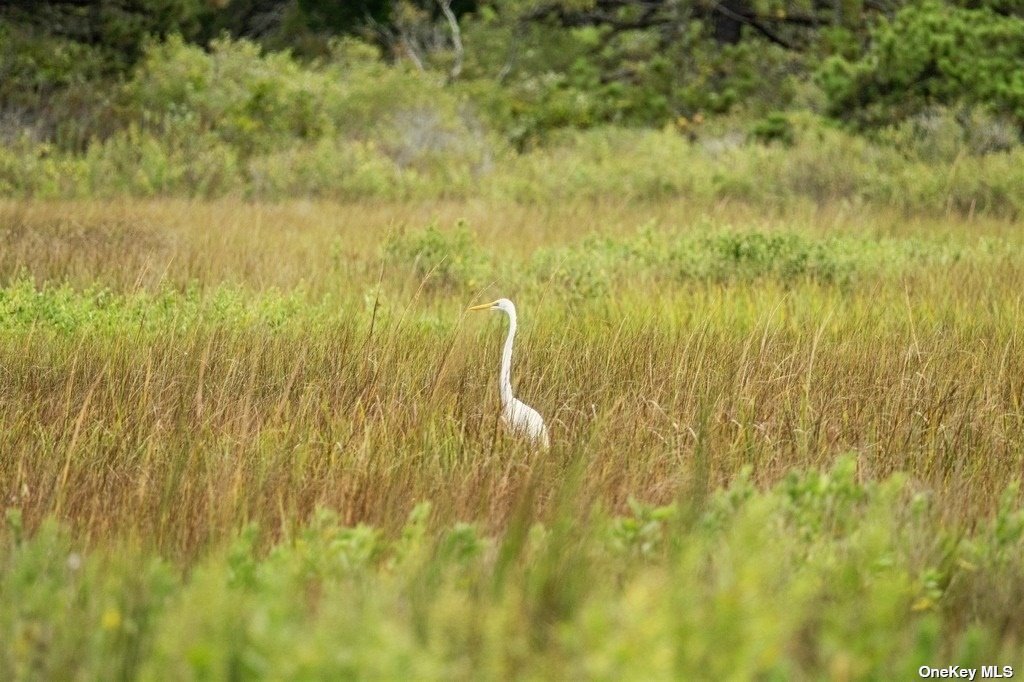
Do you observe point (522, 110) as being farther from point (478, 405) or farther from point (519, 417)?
point (519, 417)

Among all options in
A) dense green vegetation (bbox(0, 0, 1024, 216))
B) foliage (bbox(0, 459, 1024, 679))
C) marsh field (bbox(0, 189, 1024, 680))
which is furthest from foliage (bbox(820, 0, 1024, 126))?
foliage (bbox(0, 459, 1024, 679))

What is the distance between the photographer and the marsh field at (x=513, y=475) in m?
1.95

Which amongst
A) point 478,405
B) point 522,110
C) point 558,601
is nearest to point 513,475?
point 478,405

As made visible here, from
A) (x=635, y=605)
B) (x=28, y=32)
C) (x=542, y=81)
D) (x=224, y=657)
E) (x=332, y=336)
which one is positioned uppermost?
(x=635, y=605)

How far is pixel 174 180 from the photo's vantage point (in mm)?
12867

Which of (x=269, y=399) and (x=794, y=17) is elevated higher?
(x=269, y=399)

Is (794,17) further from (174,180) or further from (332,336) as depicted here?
(332,336)

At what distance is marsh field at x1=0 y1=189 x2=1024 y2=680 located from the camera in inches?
76.7

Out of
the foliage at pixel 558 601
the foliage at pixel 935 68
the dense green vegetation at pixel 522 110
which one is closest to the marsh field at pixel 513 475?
the foliage at pixel 558 601

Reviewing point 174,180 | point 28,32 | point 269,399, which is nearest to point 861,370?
point 269,399

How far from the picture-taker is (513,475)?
11.9ft

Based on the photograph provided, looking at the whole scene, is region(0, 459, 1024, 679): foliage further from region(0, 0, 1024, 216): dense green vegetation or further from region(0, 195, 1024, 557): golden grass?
region(0, 0, 1024, 216): dense green vegetation

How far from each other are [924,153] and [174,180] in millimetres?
7618

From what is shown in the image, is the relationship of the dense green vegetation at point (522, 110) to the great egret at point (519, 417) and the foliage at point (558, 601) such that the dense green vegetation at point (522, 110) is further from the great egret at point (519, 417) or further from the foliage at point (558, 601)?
the foliage at point (558, 601)
